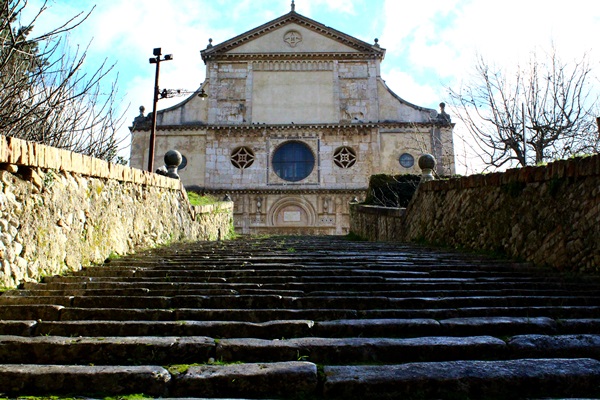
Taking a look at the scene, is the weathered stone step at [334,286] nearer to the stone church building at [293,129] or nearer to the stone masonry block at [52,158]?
the stone masonry block at [52,158]

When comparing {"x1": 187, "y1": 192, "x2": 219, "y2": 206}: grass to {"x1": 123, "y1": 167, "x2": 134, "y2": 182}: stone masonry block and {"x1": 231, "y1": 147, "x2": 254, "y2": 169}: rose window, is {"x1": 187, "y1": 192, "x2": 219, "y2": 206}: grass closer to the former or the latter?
{"x1": 123, "y1": 167, "x2": 134, "y2": 182}: stone masonry block

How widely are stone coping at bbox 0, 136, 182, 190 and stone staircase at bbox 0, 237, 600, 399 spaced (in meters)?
1.14

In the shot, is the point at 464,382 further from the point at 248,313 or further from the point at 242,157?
the point at 242,157

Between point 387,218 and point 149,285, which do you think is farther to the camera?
point 387,218

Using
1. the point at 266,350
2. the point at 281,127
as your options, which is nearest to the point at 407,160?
the point at 281,127

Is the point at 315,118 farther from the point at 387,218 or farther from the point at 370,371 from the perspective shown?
the point at 370,371

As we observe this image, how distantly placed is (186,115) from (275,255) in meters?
18.5

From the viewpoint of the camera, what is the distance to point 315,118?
24047 millimetres

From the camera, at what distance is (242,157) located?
77.1 feet

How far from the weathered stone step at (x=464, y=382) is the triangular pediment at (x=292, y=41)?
76.7 feet

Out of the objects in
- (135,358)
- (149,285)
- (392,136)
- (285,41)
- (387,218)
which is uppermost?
(285,41)

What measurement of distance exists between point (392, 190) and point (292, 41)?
12564mm

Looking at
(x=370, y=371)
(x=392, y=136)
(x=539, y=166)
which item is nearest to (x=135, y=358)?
(x=370, y=371)

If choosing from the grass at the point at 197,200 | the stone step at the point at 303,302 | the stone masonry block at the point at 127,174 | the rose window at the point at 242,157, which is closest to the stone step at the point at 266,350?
the stone step at the point at 303,302
